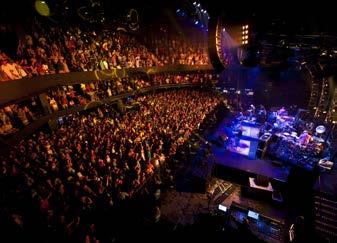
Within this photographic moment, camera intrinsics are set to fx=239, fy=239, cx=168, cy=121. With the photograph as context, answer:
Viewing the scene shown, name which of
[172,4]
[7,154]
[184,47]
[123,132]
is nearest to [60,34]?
[123,132]

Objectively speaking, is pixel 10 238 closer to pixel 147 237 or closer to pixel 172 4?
pixel 147 237

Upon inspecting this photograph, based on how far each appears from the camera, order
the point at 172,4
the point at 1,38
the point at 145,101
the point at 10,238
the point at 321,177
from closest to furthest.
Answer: the point at 10,238 → the point at 1,38 → the point at 321,177 → the point at 145,101 → the point at 172,4

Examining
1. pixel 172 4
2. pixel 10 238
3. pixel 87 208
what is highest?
pixel 172 4

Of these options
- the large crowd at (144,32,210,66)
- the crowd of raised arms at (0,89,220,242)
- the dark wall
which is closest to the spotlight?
the crowd of raised arms at (0,89,220,242)

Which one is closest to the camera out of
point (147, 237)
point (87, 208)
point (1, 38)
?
point (87, 208)

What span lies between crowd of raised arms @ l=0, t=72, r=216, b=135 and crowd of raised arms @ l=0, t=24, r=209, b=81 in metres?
0.78

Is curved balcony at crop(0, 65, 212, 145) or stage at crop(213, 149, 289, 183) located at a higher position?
curved balcony at crop(0, 65, 212, 145)

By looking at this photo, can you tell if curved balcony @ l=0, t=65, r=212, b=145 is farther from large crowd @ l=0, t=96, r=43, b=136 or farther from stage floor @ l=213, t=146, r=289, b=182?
stage floor @ l=213, t=146, r=289, b=182

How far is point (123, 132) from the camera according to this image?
9.20 meters

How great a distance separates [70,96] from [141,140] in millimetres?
3178

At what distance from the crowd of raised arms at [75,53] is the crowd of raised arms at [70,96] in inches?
30.8

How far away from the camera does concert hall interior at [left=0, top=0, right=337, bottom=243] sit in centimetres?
573

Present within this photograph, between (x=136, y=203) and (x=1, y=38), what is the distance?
20.0 feet

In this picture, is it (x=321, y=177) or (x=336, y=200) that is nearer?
(x=336, y=200)
